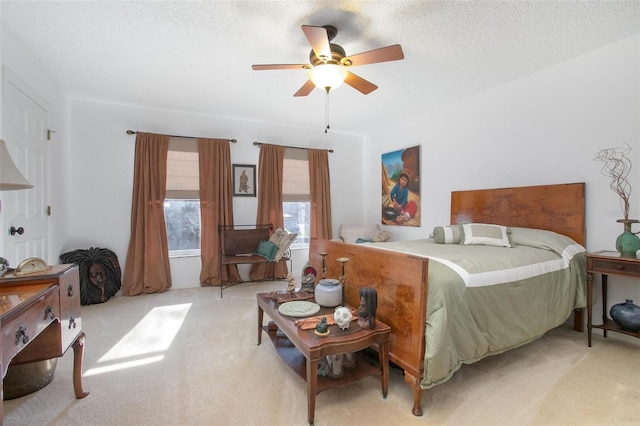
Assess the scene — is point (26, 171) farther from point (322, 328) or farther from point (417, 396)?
point (417, 396)

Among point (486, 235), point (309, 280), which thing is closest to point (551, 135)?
point (486, 235)

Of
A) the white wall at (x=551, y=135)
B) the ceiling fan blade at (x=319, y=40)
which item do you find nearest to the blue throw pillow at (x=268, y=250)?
the white wall at (x=551, y=135)

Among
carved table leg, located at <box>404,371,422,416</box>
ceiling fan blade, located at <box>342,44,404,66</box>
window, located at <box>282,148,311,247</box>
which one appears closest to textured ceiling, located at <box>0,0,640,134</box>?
ceiling fan blade, located at <box>342,44,404,66</box>

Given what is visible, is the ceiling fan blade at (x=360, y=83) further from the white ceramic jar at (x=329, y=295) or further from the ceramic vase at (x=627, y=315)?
the ceramic vase at (x=627, y=315)

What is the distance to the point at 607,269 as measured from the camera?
7.79 feet

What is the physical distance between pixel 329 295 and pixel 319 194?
129 inches

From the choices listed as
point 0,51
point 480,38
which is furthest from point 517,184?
point 0,51

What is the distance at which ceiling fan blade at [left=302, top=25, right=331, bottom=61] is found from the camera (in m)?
1.89

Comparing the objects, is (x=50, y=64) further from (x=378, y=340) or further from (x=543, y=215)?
(x=543, y=215)

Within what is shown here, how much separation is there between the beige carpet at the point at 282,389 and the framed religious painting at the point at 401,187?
242cm

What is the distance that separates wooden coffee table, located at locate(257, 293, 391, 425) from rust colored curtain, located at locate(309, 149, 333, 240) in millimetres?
3141

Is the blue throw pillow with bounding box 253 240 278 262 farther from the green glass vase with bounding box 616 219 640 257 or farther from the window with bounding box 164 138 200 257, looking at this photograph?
the green glass vase with bounding box 616 219 640 257

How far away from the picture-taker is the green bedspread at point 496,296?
1686 millimetres

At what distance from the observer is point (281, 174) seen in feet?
16.3
